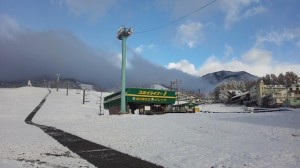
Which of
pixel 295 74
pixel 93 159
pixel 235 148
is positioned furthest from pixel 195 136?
pixel 295 74

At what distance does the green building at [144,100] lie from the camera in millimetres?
62844

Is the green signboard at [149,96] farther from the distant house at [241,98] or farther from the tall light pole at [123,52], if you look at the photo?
the distant house at [241,98]

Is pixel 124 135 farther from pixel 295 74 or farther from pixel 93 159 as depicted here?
pixel 295 74

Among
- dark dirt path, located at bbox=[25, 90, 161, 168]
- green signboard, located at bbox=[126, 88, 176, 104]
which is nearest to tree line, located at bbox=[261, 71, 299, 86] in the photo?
green signboard, located at bbox=[126, 88, 176, 104]

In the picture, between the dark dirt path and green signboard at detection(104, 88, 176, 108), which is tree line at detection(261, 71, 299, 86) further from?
the dark dirt path

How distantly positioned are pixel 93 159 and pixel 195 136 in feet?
29.2

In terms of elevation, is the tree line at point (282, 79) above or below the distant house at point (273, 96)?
above

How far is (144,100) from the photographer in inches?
2514

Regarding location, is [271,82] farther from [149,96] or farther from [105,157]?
[105,157]

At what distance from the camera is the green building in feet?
206

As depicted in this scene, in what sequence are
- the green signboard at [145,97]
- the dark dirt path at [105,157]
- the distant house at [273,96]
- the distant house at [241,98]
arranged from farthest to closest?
the distant house at [241,98] < the distant house at [273,96] < the green signboard at [145,97] < the dark dirt path at [105,157]

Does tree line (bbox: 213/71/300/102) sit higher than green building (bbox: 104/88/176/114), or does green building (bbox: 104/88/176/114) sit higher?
tree line (bbox: 213/71/300/102)

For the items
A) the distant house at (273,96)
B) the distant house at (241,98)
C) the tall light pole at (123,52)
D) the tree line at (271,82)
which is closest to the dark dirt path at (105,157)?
the tall light pole at (123,52)

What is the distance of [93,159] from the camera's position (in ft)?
52.0
